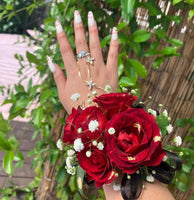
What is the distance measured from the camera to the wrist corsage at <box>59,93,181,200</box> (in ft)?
1.36

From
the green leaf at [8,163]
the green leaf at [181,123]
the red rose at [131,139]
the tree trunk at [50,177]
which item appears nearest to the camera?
the red rose at [131,139]

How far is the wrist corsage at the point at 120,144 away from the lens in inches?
16.3

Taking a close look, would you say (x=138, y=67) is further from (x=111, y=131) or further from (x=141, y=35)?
(x=111, y=131)

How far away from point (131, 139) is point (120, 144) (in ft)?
0.07

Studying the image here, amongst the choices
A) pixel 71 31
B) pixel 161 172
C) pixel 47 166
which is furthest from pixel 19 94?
pixel 161 172

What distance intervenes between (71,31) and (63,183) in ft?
2.41

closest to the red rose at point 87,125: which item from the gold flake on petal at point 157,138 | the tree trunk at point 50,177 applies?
the gold flake on petal at point 157,138

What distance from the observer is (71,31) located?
2.85 ft

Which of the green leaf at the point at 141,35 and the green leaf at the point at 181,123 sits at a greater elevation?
the green leaf at the point at 141,35

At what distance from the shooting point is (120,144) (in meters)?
0.42

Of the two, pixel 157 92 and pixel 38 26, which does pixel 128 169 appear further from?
pixel 38 26

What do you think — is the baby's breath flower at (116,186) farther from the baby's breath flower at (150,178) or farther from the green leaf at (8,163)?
the green leaf at (8,163)

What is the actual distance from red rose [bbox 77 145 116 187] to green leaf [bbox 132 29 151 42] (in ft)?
1.63

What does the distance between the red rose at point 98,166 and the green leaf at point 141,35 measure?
496 mm
